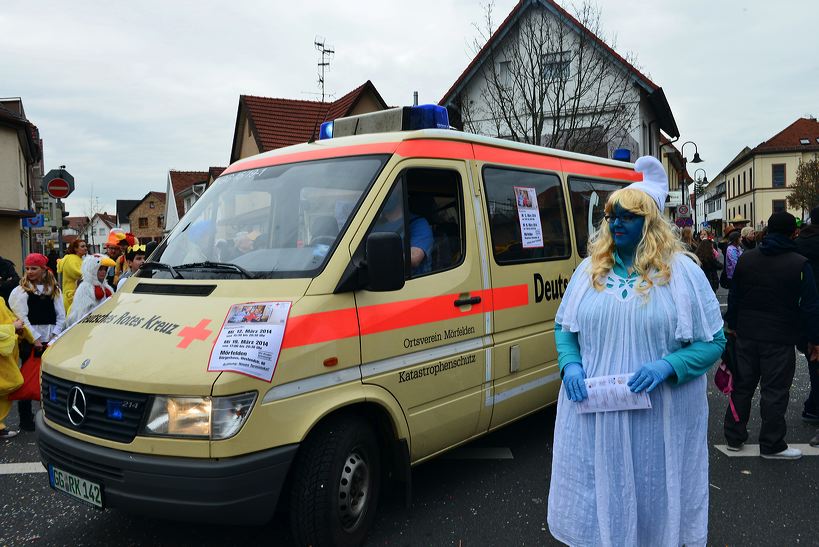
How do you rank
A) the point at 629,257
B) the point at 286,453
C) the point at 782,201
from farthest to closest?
1. the point at 782,201
2. the point at 286,453
3. the point at 629,257

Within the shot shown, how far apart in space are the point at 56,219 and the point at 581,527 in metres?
15.0


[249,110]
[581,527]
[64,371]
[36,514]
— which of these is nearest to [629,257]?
[581,527]

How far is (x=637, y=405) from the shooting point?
2.50 metres

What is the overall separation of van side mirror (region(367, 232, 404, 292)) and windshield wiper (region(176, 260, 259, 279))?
66cm

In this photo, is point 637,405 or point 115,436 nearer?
point 637,405

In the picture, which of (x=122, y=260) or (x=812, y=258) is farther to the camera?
(x=122, y=260)

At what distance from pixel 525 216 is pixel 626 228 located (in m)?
2.41

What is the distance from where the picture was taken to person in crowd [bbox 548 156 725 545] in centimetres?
252

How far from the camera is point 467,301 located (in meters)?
4.23

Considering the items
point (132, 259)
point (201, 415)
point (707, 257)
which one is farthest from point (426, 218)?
point (707, 257)

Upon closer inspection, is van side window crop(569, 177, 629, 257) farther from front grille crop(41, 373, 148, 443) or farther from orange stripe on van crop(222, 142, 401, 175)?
front grille crop(41, 373, 148, 443)

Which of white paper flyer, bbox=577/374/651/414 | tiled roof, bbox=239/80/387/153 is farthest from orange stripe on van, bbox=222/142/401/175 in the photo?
tiled roof, bbox=239/80/387/153

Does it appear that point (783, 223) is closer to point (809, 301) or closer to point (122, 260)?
point (809, 301)

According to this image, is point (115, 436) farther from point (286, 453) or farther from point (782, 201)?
point (782, 201)
